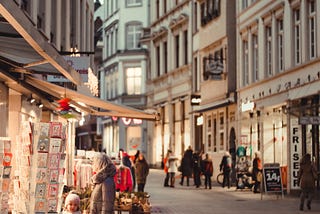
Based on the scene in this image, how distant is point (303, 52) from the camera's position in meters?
33.8

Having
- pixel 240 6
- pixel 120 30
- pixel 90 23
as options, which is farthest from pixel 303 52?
pixel 120 30

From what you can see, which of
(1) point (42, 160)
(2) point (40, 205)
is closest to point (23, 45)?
(1) point (42, 160)

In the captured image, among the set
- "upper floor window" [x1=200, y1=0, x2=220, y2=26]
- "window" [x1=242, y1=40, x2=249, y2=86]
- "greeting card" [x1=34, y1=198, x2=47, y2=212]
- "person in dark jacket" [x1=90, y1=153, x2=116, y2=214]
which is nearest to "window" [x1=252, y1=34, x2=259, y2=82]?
"window" [x1=242, y1=40, x2=249, y2=86]

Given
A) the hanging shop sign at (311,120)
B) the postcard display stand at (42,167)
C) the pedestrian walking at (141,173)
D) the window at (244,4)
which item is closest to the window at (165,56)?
the window at (244,4)

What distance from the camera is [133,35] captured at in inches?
3253

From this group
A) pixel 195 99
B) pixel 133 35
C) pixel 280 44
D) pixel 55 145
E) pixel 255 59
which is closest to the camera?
pixel 55 145

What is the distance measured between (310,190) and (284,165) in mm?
9971

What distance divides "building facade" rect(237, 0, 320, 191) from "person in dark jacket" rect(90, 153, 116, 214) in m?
12.7

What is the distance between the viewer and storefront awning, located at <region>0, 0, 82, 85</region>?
33.8 ft

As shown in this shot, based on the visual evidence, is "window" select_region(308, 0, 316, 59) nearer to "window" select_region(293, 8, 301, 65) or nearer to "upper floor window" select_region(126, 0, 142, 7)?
"window" select_region(293, 8, 301, 65)

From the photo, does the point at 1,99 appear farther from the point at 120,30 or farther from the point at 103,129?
the point at 103,129

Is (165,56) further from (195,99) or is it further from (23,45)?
(23,45)

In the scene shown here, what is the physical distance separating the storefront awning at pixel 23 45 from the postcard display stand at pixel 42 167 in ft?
3.28

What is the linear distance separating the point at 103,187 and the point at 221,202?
15218mm
